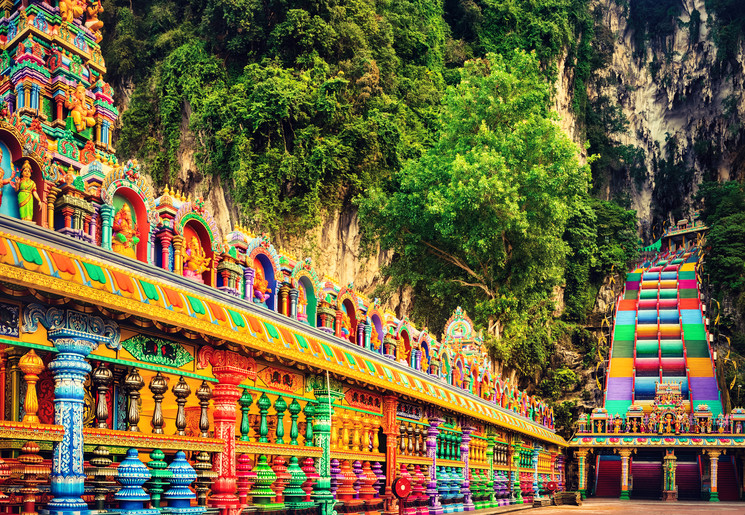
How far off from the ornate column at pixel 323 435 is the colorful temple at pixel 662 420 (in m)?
22.0

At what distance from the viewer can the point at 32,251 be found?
14.9ft

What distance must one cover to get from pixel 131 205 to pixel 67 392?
1.63m

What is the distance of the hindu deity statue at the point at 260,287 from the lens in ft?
23.7

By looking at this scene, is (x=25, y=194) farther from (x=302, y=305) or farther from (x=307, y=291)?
(x=307, y=291)

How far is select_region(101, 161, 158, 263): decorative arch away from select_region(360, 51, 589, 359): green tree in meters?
16.1

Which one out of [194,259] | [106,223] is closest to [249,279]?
[194,259]

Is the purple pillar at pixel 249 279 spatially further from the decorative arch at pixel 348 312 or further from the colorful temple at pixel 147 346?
the decorative arch at pixel 348 312

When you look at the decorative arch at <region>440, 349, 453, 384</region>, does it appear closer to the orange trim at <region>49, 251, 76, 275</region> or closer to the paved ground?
the paved ground

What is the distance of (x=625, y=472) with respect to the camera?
27.5m

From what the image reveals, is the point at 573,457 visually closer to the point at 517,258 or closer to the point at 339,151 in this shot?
the point at 517,258

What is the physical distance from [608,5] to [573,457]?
4193 centimetres

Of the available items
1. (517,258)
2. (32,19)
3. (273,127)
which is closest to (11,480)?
(32,19)

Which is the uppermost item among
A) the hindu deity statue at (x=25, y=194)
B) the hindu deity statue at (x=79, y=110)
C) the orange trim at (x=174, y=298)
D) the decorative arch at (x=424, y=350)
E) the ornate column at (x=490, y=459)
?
the hindu deity statue at (x=79, y=110)

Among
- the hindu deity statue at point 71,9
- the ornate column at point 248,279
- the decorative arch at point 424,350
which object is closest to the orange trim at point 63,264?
the ornate column at point 248,279
